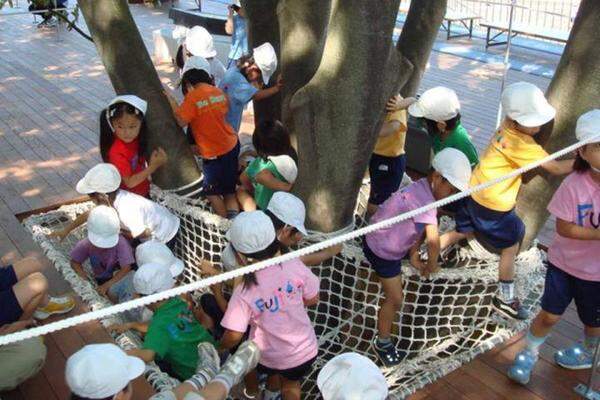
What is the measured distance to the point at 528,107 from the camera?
8.43ft

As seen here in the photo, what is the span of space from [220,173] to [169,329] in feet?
4.12

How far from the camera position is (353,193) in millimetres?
2865

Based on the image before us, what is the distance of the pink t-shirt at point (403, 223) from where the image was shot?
2.56m

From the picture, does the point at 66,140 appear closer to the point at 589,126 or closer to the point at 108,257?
the point at 108,257

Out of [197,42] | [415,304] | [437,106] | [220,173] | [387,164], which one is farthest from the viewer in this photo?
[197,42]

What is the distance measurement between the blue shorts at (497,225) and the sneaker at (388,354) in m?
0.65

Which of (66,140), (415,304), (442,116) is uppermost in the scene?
(442,116)

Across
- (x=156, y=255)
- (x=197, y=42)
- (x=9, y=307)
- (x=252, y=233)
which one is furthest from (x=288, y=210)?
(x=197, y=42)

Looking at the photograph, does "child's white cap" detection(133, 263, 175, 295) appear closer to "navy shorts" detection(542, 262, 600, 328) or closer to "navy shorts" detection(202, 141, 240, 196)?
"navy shorts" detection(202, 141, 240, 196)

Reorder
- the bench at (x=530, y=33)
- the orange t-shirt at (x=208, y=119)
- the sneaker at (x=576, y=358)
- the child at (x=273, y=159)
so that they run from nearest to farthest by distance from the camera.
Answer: the sneaker at (x=576, y=358)
the child at (x=273, y=159)
the orange t-shirt at (x=208, y=119)
the bench at (x=530, y=33)

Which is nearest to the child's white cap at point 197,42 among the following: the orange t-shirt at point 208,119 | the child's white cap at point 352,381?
the orange t-shirt at point 208,119

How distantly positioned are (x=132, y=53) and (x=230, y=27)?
3.99 meters

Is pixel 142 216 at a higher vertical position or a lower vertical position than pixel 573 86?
lower

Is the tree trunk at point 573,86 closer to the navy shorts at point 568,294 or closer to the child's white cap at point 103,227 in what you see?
the navy shorts at point 568,294
